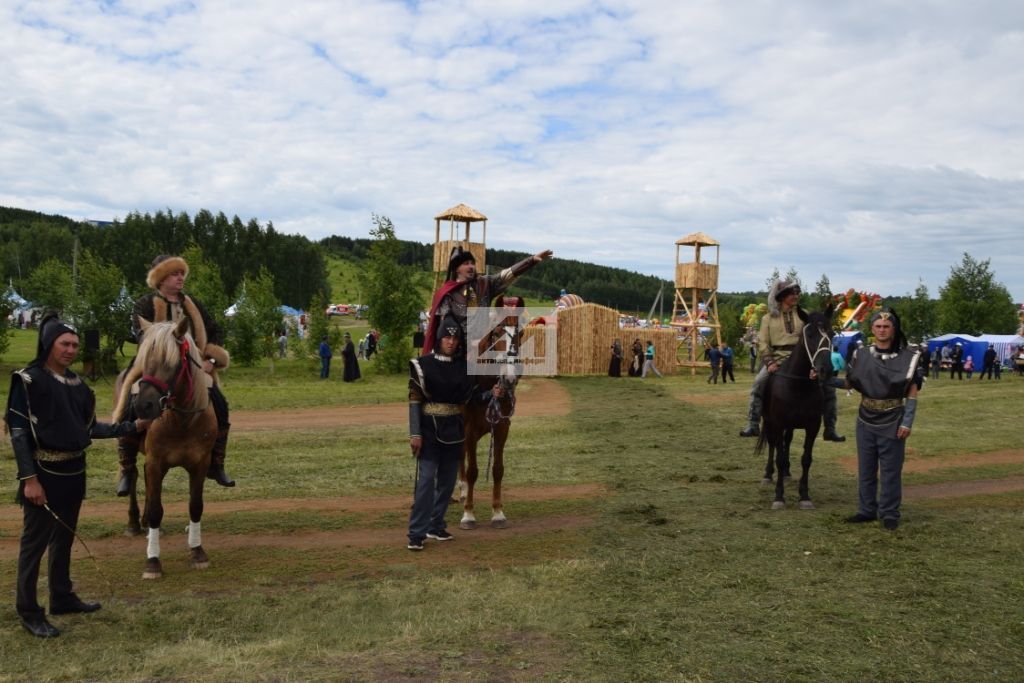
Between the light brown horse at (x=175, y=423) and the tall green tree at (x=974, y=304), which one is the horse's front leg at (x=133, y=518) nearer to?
the light brown horse at (x=175, y=423)

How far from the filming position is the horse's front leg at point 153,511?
697 cm

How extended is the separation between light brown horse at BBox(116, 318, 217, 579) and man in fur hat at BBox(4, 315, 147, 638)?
0.59 metres

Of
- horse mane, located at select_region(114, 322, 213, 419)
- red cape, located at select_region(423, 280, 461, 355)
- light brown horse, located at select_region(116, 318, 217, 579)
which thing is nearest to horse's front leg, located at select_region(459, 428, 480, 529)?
red cape, located at select_region(423, 280, 461, 355)

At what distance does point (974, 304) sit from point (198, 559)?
190 ft

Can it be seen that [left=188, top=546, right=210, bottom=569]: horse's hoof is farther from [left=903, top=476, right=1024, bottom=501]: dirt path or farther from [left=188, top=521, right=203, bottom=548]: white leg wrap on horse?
[left=903, top=476, right=1024, bottom=501]: dirt path

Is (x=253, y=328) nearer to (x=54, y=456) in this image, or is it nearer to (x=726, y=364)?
(x=726, y=364)

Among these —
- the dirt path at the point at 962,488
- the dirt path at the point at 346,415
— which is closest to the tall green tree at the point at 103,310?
the dirt path at the point at 346,415

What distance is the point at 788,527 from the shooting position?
866 cm

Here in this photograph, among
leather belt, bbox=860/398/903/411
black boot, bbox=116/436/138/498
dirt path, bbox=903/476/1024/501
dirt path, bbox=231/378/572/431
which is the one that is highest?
leather belt, bbox=860/398/903/411

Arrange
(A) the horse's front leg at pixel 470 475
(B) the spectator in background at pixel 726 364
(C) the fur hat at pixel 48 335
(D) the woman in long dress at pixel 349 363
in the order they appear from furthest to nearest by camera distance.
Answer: (B) the spectator in background at pixel 726 364, (D) the woman in long dress at pixel 349 363, (A) the horse's front leg at pixel 470 475, (C) the fur hat at pixel 48 335

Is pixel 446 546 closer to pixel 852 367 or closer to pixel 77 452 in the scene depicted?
pixel 77 452

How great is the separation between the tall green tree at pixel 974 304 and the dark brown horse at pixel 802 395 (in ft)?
167

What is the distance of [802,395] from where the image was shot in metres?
9.84

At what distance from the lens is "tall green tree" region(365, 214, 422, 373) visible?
3275cm
